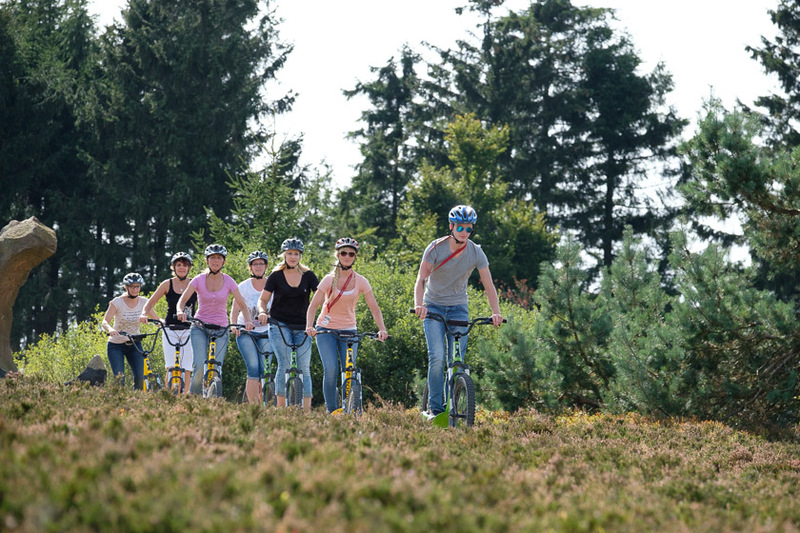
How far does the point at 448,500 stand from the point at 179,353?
8.71 meters

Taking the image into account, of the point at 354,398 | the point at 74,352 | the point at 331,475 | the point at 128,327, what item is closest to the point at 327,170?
the point at 74,352

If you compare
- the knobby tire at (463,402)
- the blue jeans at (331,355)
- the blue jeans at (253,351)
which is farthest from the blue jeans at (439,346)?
the blue jeans at (253,351)

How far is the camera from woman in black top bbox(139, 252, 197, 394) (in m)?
12.5

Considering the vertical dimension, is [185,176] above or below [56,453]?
above

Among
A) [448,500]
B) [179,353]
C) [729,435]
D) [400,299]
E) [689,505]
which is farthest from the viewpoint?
[400,299]

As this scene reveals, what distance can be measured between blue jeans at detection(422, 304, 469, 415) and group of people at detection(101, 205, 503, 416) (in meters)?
0.01

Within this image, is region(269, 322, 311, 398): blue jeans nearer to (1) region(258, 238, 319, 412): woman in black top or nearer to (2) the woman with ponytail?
(1) region(258, 238, 319, 412): woman in black top

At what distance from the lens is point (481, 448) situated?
7621mm

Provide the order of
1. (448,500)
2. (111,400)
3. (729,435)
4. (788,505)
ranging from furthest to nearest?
1. (729,435)
2. (111,400)
3. (788,505)
4. (448,500)

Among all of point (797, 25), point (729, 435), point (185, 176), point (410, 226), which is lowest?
point (729, 435)

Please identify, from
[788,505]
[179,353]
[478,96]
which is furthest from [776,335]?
[478,96]

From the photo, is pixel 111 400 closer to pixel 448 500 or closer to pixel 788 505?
pixel 448 500

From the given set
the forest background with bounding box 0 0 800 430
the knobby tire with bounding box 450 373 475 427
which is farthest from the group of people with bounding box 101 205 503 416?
the forest background with bounding box 0 0 800 430

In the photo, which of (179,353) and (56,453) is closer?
(56,453)
